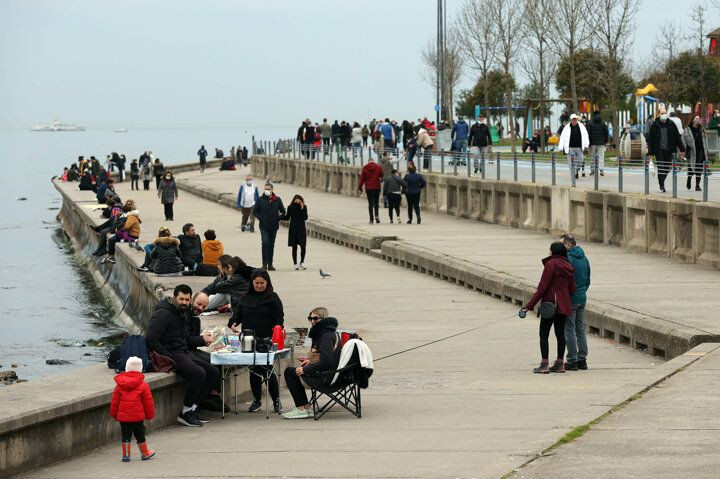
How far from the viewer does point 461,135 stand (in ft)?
159

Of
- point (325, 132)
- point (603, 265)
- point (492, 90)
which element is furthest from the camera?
point (492, 90)

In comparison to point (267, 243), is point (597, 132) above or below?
above

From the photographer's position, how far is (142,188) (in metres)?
82.2

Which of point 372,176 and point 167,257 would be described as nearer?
point 167,257

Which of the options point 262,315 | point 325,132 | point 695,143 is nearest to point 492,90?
point 325,132

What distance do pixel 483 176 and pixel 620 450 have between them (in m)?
32.2

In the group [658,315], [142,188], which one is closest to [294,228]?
[658,315]

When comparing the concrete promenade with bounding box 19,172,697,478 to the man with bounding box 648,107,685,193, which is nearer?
the concrete promenade with bounding box 19,172,697,478

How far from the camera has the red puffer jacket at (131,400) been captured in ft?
39.8

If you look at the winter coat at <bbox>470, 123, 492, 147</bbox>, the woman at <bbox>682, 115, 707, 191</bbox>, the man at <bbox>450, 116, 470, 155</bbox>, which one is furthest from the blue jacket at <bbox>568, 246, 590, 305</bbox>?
the man at <bbox>450, 116, 470, 155</bbox>

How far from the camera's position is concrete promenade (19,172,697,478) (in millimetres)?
11539

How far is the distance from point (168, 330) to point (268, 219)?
16011 millimetres

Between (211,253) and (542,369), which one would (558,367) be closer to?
(542,369)

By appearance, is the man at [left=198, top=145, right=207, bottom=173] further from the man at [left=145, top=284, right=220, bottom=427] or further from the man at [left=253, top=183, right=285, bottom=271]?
the man at [left=145, top=284, right=220, bottom=427]
